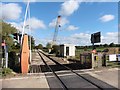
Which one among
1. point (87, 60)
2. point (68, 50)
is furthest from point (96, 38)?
point (68, 50)

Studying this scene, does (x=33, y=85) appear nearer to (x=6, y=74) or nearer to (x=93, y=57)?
(x=6, y=74)

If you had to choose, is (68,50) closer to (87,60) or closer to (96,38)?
(96,38)

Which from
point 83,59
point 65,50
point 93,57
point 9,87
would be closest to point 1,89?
point 9,87

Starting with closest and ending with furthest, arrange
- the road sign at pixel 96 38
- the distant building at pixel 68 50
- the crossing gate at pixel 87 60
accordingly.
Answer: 1. the crossing gate at pixel 87 60
2. the road sign at pixel 96 38
3. the distant building at pixel 68 50

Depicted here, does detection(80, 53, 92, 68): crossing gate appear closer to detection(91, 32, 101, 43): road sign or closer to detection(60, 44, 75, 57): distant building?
detection(91, 32, 101, 43): road sign

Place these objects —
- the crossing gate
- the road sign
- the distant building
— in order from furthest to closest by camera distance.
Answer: the distant building < the road sign < the crossing gate

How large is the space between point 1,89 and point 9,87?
70 cm

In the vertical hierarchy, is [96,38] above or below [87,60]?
above

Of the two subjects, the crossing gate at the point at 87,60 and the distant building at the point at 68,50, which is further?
the distant building at the point at 68,50

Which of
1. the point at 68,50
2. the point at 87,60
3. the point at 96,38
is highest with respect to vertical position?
the point at 96,38

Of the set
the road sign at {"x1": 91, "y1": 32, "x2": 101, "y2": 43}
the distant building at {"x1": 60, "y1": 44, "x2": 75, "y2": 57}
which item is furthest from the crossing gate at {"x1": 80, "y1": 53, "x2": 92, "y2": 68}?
the distant building at {"x1": 60, "y1": 44, "x2": 75, "y2": 57}

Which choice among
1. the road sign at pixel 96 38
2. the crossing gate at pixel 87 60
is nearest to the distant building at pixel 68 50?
the road sign at pixel 96 38

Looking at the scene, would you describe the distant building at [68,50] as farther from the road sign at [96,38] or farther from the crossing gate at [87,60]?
the crossing gate at [87,60]

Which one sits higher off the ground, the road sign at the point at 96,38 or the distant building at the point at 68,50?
the road sign at the point at 96,38
